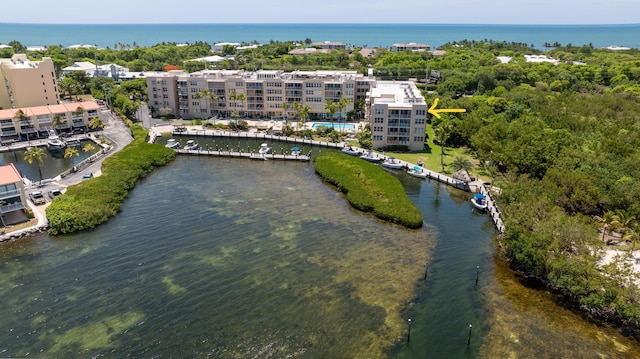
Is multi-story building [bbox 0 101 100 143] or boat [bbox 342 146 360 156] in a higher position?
multi-story building [bbox 0 101 100 143]

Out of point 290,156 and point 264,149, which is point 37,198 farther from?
point 290,156

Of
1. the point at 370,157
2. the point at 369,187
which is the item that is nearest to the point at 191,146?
the point at 370,157

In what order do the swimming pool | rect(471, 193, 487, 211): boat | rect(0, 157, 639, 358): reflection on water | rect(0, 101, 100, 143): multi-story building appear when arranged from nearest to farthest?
1. rect(0, 157, 639, 358): reflection on water
2. rect(471, 193, 487, 211): boat
3. rect(0, 101, 100, 143): multi-story building
4. the swimming pool

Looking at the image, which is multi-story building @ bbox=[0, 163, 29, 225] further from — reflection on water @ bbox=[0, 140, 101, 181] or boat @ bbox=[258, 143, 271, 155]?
boat @ bbox=[258, 143, 271, 155]

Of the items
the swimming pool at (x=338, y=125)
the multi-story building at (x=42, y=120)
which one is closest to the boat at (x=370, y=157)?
the swimming pool at (x=338, y=125)

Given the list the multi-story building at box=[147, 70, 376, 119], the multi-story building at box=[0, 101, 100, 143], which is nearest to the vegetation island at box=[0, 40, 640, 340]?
the multi-story building at box=[147, 70, 376, 119]

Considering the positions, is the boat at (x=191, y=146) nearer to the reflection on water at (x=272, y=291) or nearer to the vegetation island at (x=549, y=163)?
the vegetation island at (x=549, y=163)
